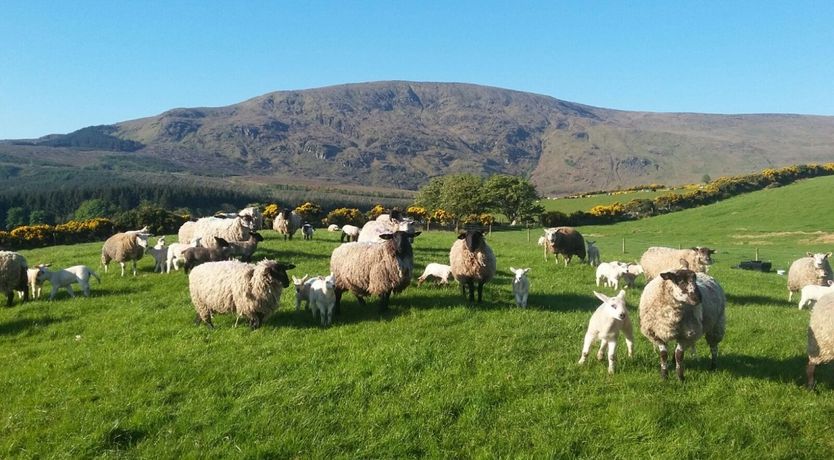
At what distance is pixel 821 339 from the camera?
8.57 metres

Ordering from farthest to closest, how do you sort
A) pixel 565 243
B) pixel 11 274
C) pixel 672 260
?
pixel 565 243
pixel 672 260
pixel 11 274

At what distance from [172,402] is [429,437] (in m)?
4.05

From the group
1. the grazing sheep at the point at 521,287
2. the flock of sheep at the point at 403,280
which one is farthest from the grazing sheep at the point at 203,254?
the grazing sheep at the point at 521,287

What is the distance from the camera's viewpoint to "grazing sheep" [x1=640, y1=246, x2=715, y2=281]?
695 inches

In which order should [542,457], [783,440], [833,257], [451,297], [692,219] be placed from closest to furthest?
1. [542,457]
2. [783,440]
3. [451,297]
4. [833,257]
5. [692,219]

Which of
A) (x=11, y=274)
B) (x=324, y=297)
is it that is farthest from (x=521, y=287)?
(x=11, y=274)

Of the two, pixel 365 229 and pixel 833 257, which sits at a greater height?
pixel 365 229

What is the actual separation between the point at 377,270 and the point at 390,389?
522cm

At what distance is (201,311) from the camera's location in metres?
12.0

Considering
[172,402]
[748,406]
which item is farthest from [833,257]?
[172,402]

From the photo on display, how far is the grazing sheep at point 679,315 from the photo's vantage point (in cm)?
859

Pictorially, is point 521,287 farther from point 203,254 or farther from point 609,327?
point 203,254

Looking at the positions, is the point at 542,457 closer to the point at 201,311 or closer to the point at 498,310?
the point at 498,310

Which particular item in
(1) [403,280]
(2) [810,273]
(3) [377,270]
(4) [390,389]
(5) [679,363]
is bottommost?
(4) [390,389]
